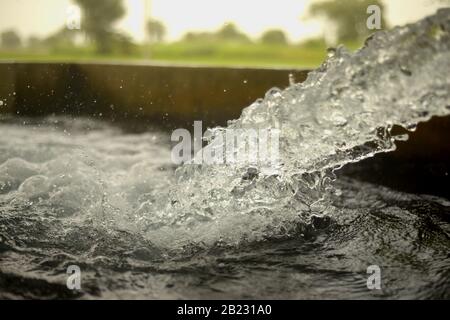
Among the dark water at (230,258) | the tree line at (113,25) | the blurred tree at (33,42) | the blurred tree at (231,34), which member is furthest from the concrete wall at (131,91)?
the blurred tree at (231,34)

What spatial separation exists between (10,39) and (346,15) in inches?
335

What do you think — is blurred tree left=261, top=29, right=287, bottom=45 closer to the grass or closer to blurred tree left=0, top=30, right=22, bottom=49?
the grass

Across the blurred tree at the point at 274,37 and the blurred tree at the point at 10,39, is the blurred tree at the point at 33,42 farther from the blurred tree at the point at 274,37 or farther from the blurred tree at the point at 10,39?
the blurred tree at the point at 274,37

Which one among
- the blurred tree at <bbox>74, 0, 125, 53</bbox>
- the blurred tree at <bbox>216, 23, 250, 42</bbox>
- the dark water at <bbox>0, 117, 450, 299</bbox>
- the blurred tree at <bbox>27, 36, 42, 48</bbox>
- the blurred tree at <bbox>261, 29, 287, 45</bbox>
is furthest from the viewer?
the blurred tree at <bbox>216, 23, 250, 42</bbox>

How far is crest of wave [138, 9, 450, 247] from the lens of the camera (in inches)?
111

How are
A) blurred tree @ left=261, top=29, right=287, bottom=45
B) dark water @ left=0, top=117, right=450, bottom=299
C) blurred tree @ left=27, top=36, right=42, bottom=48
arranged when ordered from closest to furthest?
dark water @ left=0, top=117, right=450, bottom=299, blurred tree @ left=27, top=36, right=42, bottom=48, blurred tree @ left=261, top=29, right=287, bottom=45

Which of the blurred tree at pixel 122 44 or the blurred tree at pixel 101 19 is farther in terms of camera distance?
the blurred tree at pixel 122 44

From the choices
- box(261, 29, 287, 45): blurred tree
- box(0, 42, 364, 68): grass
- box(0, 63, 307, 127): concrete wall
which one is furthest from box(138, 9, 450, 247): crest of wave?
box(261, 29, 287, 45): blurred tree

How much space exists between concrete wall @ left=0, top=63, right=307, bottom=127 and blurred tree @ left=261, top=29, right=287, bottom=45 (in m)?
10.7

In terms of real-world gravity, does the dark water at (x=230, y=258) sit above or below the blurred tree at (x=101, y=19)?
below

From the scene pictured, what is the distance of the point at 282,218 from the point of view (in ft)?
10.3

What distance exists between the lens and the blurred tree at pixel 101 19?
14031mm

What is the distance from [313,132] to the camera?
315 cm
